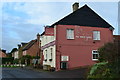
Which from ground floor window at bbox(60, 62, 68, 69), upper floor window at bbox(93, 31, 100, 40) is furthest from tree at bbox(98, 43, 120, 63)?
upper floor window at bbox(93, 31, 100, 40)

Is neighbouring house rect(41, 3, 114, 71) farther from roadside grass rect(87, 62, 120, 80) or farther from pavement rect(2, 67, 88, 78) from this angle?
roadside grass rect(87, 62, 120, 80)

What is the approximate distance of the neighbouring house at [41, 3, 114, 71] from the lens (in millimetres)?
26533

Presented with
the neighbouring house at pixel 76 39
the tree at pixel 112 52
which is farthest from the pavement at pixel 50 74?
the neighbouring house at pixel 76 39

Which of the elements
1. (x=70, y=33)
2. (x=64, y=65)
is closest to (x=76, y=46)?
(x=70, y=33)

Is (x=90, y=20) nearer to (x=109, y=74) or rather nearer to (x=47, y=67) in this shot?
(x=47, y=67)

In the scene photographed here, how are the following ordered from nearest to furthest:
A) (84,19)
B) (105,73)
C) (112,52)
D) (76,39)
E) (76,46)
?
(112,52) → (105,73) → (76,46) → (76,39) → (84,19)

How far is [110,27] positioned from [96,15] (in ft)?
9.12

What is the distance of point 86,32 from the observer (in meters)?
28.4

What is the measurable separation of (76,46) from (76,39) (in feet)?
3.11

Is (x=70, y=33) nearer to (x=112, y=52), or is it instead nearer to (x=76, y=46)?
(x=76, y=46)

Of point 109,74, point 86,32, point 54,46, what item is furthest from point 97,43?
point 109,74

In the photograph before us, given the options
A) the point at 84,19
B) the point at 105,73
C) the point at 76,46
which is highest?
the point at 84,19

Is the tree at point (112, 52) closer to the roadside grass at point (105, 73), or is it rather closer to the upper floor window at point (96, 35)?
the roadside grass at point (105, 73)

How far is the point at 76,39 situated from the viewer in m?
27.6
